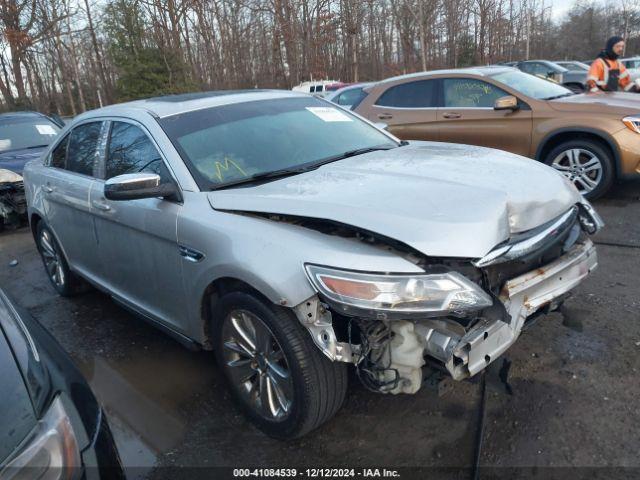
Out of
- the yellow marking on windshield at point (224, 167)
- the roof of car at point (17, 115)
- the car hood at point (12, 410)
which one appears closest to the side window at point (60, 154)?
the yellow marking on windshield at point (224, 167)

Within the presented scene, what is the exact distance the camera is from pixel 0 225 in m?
8.60

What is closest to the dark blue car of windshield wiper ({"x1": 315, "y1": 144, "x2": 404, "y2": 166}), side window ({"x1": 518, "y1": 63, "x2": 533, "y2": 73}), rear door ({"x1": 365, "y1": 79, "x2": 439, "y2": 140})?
rear door ({"x1": 365, "y1": 79, "x2": 439, "y2": 140})

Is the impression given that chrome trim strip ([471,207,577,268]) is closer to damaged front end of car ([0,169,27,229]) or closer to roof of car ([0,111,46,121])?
damaged front end of car ([0,169,27,229])

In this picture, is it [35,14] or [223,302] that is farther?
[35,14]

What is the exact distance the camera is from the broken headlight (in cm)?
209

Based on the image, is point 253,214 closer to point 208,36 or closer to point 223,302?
point 223,302

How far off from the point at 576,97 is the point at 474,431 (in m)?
5.32

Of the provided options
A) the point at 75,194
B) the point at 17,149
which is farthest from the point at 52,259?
the point at 17,149

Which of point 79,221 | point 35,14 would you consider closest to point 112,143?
point 79,221

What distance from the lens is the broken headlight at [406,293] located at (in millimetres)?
2090

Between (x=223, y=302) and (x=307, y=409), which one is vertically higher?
(x=223, y=302)

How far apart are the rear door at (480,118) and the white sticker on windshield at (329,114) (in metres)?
3.29

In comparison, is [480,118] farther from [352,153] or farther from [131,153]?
[131,153]

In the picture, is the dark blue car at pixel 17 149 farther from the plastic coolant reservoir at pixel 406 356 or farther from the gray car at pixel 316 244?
the plastic coolant reservoir at pixel 406 356
